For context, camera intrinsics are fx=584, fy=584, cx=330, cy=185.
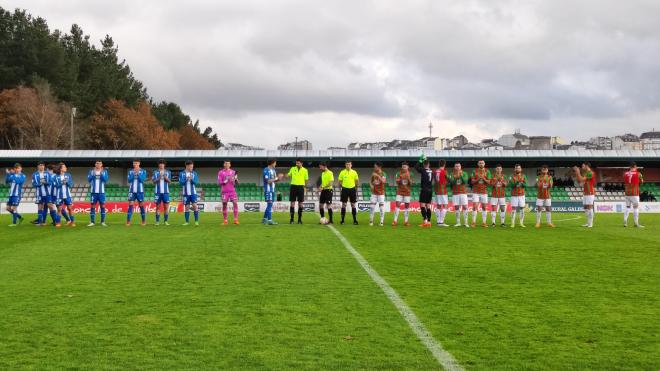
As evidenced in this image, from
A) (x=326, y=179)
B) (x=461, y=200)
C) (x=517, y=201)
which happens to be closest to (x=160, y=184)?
(x=326, y=179)

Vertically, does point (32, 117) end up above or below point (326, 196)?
above

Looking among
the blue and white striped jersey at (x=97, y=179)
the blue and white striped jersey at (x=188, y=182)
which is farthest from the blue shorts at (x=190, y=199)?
the blue and white striped jersey at (x=97, y=179)

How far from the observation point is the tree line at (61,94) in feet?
192

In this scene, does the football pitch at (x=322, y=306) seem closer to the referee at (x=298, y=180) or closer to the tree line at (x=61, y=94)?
the referee at (x=298, y=180)

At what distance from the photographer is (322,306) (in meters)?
6.83

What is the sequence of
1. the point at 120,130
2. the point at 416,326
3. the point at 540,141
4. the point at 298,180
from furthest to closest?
the point at 540,141 < the point at 120,130 < the point at 298,180 < the point at 416,326

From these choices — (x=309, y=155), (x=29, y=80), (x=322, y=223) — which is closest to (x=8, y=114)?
(x=29, y=80)

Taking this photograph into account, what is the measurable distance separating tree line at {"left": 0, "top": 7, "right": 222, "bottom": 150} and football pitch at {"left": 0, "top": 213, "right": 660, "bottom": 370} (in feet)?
169

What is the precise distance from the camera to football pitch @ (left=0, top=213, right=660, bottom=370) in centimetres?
502

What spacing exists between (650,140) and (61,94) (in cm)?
9585

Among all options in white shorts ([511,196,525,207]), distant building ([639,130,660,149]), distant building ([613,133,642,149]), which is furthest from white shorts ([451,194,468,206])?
distant building ([639,130,660,149])

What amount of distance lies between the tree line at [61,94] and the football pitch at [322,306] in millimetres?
51516

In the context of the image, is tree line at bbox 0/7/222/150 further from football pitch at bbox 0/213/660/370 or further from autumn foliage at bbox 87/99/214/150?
football pitch at bbox 0/213/660/370

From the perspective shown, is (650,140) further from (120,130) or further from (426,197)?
(426,197)
